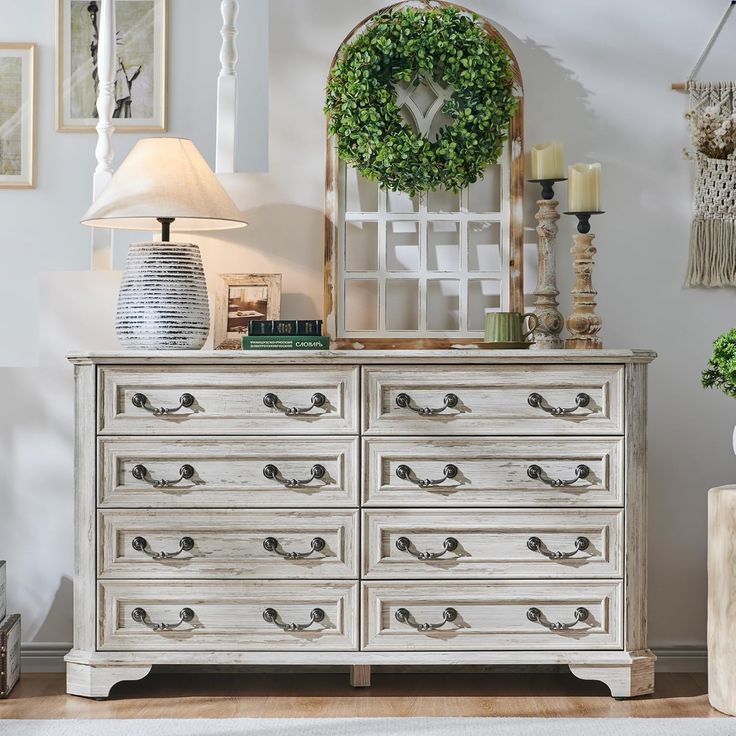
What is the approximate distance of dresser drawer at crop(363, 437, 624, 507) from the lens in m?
2.36

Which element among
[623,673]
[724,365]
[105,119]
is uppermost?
[105,119]

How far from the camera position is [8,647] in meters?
2.52

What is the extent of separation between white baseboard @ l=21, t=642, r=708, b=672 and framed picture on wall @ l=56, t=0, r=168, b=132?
68.8 inches

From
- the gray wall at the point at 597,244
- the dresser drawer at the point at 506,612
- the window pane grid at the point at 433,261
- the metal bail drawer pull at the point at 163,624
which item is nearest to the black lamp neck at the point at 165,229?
the gray wall at the point at 597,244

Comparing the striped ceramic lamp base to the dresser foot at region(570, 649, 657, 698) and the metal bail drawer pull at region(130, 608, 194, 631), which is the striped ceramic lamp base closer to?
the metal bail drawer pull at region(130, 608, 194, 631)

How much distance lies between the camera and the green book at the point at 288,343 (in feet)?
7.86

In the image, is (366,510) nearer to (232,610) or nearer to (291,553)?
(291,553)

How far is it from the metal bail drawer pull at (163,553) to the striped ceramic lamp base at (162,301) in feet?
1.69

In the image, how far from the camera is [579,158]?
2.78m

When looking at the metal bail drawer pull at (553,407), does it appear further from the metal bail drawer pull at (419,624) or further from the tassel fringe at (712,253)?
the tassel fringe at (712,253)

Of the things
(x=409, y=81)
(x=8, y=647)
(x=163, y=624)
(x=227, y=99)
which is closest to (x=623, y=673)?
(x=163, y=624)

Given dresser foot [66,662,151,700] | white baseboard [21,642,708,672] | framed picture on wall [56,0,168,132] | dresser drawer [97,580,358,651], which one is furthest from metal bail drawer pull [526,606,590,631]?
framed picture on wall [56,0,168,132]

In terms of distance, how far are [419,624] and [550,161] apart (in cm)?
135

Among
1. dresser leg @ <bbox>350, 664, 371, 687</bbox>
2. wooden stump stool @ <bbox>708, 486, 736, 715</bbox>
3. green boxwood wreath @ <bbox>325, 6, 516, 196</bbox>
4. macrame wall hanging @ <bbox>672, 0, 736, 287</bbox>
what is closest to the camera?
wooden stump stool @ <bbox>708, 486, 736, 715</bbox>
